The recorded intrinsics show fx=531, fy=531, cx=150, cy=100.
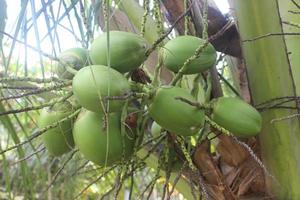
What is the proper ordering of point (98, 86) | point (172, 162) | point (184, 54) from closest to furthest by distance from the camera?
point (98, 86)
point (184, 54)
point (172, 162)

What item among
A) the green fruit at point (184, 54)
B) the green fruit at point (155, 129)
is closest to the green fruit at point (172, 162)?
the green fruit at point (155, 129)

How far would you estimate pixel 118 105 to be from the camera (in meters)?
0.70

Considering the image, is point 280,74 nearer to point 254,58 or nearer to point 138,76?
point 254,58

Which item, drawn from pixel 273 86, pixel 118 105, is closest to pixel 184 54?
pixel 118 105

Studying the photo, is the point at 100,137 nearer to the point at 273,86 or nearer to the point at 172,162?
the point at 172,162

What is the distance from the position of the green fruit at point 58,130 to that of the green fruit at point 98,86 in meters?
0.11

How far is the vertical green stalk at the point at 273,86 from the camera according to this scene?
942 millimetres

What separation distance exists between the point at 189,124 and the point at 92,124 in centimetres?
14

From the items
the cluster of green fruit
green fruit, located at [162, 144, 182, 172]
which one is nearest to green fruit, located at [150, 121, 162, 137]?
green fruit, located at [162, 144, 182, 172]

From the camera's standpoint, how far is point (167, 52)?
0.79 metres

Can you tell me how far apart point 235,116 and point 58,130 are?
0.89ft

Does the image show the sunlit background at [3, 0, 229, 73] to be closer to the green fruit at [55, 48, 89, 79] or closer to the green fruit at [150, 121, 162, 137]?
the green fruit at [55, 48, 89, 79]

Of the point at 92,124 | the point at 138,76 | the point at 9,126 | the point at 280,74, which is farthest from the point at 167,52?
the point at 9,126

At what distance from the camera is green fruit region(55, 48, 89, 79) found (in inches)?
31.6
